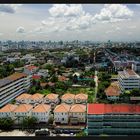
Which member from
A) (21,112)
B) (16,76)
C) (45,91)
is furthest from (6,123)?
(16,76)

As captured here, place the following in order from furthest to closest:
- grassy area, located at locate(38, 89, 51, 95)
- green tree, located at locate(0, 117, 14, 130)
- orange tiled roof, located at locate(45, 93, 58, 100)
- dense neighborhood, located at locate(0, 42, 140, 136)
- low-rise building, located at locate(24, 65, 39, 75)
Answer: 1. low-rise building, located at locate(24, 65, 39, 75)
2. grassy area, located at locate(38, 89, 51, 95)
3. orange tiled roof, located at locate(45, 93, 58, 100)
4. green tree, located at locate(0, 117, 14, 130)
5. dense neighborhood, located at locate(0, 42, 140, 136)

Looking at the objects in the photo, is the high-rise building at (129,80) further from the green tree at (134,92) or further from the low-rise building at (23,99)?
the low-rise building at (23,99)

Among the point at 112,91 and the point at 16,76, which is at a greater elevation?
the point at 16,76

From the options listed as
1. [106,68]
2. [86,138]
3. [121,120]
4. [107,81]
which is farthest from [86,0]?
[106,68]

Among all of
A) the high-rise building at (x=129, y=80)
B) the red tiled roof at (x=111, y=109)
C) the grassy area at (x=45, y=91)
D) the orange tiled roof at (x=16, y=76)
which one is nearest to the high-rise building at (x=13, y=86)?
the orange tiled roof at (x=16, y=76)

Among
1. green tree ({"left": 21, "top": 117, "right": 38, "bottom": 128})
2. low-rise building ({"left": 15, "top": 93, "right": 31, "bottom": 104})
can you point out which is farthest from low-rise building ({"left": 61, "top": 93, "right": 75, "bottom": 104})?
green tree ({"left": 21, "top": 117, "right": 38, "bottom": 128})

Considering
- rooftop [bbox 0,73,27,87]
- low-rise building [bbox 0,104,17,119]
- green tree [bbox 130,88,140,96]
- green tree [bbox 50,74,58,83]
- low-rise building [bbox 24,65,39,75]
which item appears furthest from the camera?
low-rise building [bbox 24,65,39,75]

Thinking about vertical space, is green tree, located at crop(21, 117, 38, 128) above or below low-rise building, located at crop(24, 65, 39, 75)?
below

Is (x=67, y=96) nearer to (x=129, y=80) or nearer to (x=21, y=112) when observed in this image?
(x=21, y=112)

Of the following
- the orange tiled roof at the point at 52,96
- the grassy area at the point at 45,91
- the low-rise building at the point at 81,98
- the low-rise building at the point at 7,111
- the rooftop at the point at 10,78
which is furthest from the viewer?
the grassy area at the point at 45,91


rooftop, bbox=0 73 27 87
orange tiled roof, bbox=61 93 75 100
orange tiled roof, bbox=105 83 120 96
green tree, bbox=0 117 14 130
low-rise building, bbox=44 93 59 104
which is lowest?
green tree, bbox=0 117 14 130

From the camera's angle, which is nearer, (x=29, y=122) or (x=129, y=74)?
(x=29, y=122)

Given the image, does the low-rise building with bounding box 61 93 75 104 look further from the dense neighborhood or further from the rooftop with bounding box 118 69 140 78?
the rooftop with bounding box 118 69 140 78
